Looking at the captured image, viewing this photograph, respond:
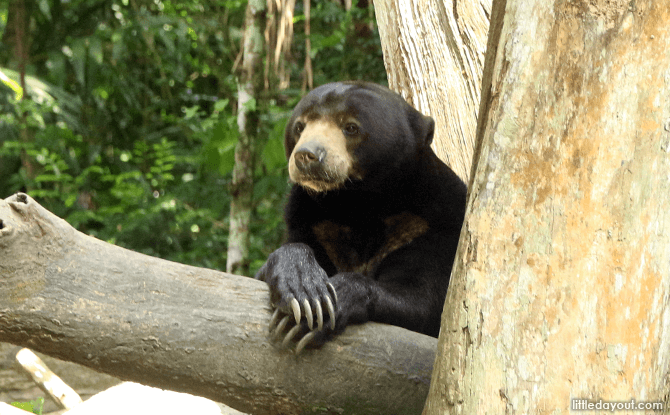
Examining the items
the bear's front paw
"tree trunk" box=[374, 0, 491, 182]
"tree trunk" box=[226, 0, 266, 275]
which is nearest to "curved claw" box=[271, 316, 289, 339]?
the bear's front paw

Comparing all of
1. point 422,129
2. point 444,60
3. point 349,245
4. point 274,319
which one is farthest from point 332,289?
point 444,60

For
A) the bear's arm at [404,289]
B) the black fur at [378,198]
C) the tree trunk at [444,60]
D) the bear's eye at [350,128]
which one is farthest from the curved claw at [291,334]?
the tree trunk at [444,60]

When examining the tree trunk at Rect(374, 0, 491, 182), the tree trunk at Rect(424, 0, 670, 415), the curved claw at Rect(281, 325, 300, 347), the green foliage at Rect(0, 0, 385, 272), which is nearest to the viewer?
Result: the tree trunk at Rect(424, 0, 670, 415)

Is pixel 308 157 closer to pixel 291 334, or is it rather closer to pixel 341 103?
pixel 341 103

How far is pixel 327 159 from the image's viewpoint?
2619 millimetres

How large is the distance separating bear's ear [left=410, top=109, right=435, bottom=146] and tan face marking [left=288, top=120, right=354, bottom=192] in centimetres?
34

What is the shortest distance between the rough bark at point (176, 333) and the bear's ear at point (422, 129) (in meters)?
1.17

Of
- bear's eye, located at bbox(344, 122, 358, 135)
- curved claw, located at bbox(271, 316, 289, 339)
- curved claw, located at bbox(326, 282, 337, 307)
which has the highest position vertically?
bear's eye, located at bbox(344, 122, 358, 135)

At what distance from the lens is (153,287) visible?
170cm

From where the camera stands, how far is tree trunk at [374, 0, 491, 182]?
3.57 metres

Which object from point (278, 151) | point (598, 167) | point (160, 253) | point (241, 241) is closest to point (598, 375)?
point (598, 167)

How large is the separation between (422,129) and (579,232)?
1497 mm

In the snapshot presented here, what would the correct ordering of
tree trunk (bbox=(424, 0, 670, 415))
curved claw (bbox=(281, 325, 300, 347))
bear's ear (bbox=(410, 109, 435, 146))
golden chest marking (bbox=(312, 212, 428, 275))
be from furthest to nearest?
bear's ear (bbox=(410, 109, 435, 146)), golden chest marking (bbox=(312, 212, 428, 275)), curved claw (bbox=(281, 325, 300, 347)), tree trunk (bbox=(424, 0, 670, 415))

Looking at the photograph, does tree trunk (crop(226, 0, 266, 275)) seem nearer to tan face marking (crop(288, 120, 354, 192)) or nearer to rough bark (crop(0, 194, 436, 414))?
tan face marking (crop(288, 120, 354, 192))
